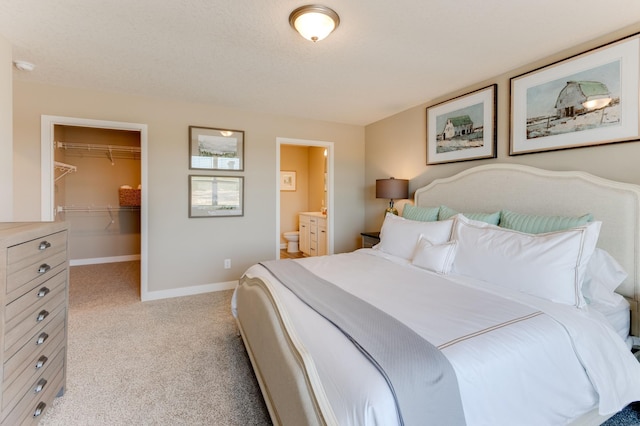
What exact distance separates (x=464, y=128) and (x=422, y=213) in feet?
3.14

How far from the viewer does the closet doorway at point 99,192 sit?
4707 millimetres

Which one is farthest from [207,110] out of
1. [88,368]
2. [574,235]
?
[574,235]

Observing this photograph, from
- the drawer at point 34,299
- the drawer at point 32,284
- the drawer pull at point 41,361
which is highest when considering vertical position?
the drawer at point 32,284

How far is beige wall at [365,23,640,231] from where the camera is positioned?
75.6 inches

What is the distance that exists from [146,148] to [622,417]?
4.45m

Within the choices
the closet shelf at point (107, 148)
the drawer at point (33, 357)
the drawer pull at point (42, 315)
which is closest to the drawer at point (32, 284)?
the drawer pull at point (42, 315)

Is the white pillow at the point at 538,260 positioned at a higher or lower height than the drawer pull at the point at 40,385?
higher

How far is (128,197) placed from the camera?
481 cm

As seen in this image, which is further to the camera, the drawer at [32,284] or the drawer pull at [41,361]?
the drawer pull at [41,361]

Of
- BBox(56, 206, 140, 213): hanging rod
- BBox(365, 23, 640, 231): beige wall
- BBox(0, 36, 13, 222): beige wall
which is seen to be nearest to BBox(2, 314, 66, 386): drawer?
BBox(0, 36, 13, 222): beige wall

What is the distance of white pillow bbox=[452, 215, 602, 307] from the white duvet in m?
0.09

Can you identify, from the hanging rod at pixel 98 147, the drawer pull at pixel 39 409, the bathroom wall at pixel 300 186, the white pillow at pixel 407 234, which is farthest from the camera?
the bathroom wall at pixel 300 186

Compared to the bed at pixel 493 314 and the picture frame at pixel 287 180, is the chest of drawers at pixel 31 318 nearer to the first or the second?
the bed at pixel 493 314

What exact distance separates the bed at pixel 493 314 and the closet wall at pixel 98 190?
4.04 m
